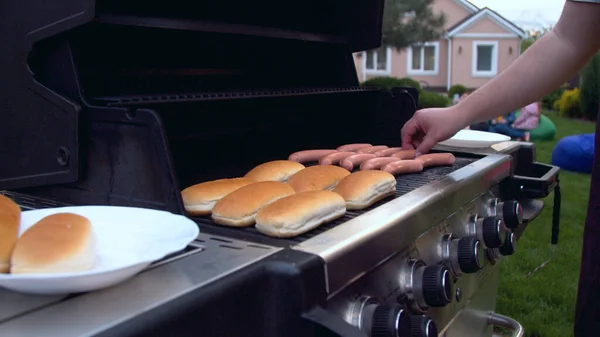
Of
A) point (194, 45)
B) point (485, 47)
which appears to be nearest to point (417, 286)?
point (194, 45)

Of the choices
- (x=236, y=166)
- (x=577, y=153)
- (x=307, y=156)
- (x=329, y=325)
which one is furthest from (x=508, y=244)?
(x=577, y=153)

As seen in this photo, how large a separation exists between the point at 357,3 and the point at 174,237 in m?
1.64

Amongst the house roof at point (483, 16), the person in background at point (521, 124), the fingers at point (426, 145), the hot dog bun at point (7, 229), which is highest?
the house roof at point (483, 16)

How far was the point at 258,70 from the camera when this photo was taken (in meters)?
2.11

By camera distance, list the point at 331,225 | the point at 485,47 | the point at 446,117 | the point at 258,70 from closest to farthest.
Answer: the point at 331,225, the point at 446,117, the point at 258,70, the point at 485,47

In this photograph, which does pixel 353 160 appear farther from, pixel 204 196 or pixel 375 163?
pixel 204 196

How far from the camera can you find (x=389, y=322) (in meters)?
0.98

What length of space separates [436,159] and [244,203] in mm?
879

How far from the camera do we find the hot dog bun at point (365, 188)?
1287mm

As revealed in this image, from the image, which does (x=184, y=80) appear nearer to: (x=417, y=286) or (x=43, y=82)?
(x=43, y=82)

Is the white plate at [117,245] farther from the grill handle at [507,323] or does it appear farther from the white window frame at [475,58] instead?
the white window frame at [475,58]

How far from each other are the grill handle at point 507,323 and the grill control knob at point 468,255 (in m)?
0.54

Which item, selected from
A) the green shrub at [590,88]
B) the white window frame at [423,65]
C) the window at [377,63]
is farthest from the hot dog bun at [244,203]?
the white window frame at [423,65]

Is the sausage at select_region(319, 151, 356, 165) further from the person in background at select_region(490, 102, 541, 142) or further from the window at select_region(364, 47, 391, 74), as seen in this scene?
the window at select_region(364, 47, 391, 74)
